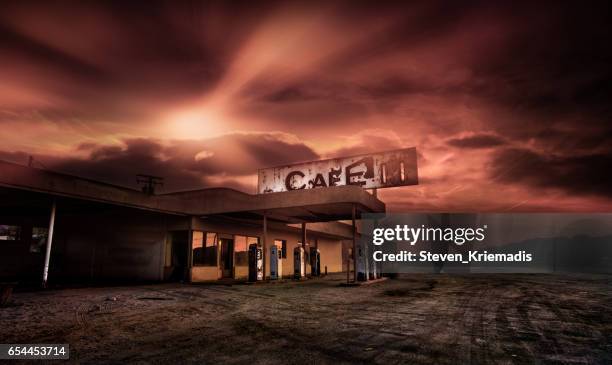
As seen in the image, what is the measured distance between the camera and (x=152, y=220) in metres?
21.9

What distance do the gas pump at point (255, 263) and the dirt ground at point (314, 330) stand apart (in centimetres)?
813

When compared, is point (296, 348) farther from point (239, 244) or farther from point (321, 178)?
point (321, 178)

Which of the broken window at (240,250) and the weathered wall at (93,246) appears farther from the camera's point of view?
the broken window at (240,250)

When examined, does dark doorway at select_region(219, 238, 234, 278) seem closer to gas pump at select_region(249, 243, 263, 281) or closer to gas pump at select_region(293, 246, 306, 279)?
gas pump at select_region(249, 243, 263, 281)

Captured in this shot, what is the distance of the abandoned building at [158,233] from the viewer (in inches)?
767

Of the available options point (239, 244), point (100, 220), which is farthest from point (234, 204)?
point (100, 220)

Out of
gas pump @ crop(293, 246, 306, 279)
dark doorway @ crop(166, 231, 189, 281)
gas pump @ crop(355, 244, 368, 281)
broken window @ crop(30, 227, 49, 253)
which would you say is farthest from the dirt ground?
broken window @ crop(30, 227, 49, 253)

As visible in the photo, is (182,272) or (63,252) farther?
(63,252)

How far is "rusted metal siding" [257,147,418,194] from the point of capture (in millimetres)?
26984

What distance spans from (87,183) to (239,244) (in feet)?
36.1

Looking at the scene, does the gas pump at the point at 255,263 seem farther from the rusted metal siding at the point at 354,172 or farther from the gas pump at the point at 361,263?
the rusted metal siding at the point at 354,172

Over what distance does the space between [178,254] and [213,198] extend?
4133mm

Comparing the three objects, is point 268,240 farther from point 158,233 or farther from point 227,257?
point 158,233

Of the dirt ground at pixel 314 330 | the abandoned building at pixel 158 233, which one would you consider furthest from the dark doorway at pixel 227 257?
the dirt ground at pixel 314 330
